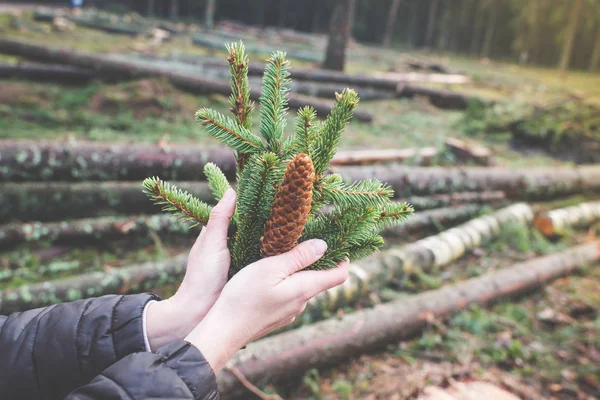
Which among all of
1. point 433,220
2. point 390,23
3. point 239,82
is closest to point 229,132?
point 239,82

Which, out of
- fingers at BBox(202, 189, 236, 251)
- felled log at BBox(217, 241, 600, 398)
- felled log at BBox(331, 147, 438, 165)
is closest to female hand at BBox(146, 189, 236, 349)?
fingers at BBox(202, 189, 236, 251)

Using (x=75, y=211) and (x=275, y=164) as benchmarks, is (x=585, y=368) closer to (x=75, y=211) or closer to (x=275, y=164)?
(x=275, y=164)

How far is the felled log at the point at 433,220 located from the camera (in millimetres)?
6078

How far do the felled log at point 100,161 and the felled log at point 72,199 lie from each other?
0.10 metres

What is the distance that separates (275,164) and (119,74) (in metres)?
9.90

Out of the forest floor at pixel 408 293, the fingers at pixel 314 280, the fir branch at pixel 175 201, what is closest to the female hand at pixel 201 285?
the fir branch at pixel 175 201

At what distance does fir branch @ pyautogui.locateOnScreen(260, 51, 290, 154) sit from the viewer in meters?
1.27

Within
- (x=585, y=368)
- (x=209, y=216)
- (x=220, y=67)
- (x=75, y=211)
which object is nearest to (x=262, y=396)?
(x=209, y=216)

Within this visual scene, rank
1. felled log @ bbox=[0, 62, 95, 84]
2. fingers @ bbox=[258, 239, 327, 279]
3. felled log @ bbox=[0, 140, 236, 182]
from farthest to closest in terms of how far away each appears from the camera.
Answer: felled log @ bbox=[0, 62, 95, 84]
felled log @ bbox=[0, 140, 236, 182]
fingers @ bbox=[258, 239, 327, 279]

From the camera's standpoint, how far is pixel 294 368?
3260 millimetres

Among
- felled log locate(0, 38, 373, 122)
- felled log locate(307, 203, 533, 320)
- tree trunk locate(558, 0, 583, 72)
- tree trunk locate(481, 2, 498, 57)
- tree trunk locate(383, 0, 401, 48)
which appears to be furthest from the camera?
tree trunk locate(481, 2, 498, 57)

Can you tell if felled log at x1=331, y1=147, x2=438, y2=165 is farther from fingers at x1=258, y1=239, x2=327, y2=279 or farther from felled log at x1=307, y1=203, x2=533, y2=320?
fingers at x1=258, y1=239, x2=327, y2=279

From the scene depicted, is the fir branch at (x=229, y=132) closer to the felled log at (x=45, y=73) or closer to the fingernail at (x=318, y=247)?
the fingernail at (x=318, y=247)

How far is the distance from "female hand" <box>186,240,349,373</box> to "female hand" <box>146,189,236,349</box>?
94 millimetres
